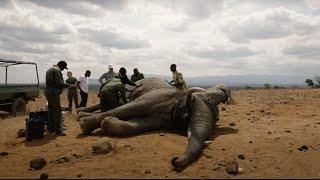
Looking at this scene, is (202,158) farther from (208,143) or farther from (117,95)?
(117,95)

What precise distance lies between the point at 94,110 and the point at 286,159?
20.6 feet

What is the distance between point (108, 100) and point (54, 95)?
1356 millimetres

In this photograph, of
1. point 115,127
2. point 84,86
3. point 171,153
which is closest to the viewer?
point 171,153

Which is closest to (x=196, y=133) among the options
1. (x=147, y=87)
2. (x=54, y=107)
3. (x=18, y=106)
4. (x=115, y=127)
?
(x=115, y=127)

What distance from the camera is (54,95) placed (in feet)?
35.1

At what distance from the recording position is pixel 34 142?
32.6ft

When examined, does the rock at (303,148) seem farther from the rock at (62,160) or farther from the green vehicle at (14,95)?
the green vehicle at (14,95)

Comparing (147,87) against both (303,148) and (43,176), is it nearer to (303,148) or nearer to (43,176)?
(303,148)

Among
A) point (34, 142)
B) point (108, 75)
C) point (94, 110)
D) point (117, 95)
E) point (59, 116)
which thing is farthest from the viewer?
point (108, 75)

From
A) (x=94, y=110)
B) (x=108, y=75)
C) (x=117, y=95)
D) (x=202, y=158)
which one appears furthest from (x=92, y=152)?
(x=108, y=75)

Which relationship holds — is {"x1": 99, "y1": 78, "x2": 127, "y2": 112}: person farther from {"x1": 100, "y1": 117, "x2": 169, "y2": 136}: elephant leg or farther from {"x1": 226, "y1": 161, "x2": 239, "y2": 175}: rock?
{"x1": 226, "y1": 161, "x2": 239, "y2": 175}: rock

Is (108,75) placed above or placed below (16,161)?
above

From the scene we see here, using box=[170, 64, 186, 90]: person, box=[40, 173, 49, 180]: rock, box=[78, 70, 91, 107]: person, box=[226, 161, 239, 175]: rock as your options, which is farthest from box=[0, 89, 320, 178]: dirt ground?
box=[78, 70, 91, 107]: person

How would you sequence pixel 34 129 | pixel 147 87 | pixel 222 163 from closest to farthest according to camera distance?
pixel 222 163, pixel 34 129, pixel 147 87
